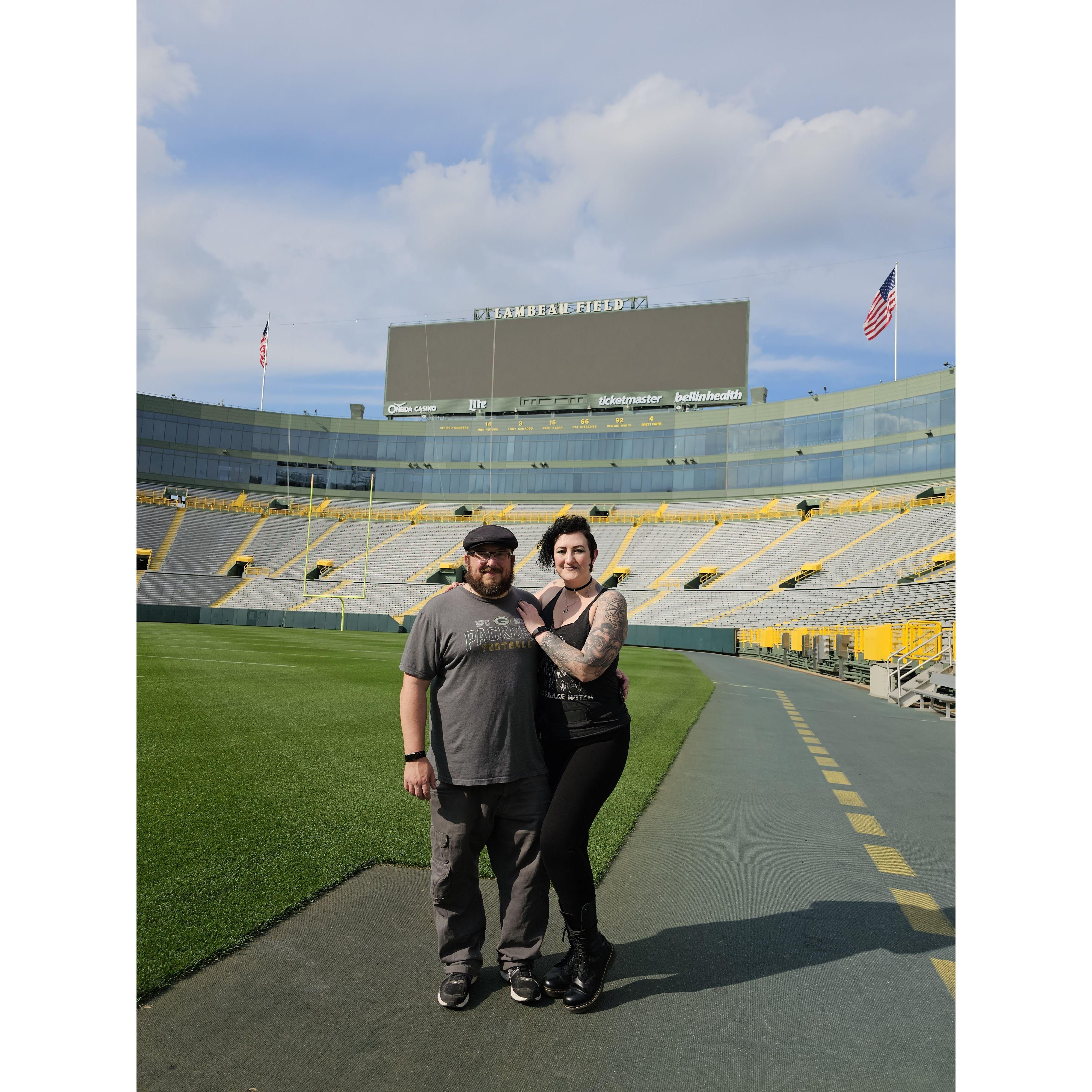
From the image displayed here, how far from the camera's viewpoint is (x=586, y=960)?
11.0ft

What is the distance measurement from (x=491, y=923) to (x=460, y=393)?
212 feet

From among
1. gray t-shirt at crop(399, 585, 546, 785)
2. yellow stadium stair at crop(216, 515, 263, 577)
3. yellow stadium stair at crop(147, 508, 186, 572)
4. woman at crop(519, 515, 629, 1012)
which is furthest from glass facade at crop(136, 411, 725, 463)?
gray t-shirt at crop(399, 585, 546, 785)

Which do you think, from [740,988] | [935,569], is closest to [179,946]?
[740,988]

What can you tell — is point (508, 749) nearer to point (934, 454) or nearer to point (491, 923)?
point (491, 923)

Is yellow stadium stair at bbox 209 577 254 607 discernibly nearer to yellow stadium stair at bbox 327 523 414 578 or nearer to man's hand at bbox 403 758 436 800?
yellow stadium stair at bbox 327 523 414 578

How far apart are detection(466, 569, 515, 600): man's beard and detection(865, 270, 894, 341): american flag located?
4473cm

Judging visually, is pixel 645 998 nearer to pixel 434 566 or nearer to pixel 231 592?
pixel 434 566

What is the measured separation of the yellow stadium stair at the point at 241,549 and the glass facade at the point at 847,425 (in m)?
41.1

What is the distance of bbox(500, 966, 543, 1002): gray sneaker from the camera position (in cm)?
333

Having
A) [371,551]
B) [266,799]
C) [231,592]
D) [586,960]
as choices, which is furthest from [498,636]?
[371,551]

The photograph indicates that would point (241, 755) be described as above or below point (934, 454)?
below

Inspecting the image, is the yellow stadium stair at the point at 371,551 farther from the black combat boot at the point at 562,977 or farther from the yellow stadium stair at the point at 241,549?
the black combat boot at the point at 562,977

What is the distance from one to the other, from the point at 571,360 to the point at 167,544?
36655 mm
